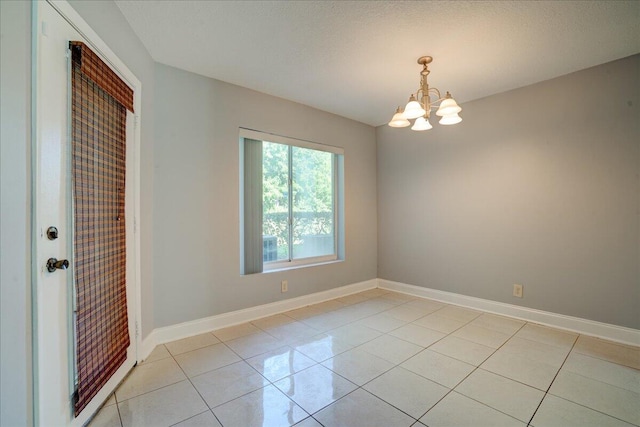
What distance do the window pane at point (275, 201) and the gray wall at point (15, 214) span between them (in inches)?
87.6

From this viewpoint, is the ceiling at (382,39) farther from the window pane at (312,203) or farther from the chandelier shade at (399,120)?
the window pane at (312,203)

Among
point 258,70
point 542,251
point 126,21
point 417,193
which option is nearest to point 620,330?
point 542,251

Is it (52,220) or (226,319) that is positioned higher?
(52,220)

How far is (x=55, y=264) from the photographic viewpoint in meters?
1.28

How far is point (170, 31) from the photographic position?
2129 mm

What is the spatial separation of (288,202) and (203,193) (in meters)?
1.09

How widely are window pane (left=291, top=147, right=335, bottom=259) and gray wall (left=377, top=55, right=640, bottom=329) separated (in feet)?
3.74

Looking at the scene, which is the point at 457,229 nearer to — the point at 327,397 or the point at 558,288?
the point at 558,288

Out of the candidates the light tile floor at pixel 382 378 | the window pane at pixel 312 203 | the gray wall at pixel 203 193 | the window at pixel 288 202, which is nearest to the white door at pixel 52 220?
the light tile floor at pixel 382 378

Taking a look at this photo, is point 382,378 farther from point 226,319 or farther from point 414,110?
point 414,110

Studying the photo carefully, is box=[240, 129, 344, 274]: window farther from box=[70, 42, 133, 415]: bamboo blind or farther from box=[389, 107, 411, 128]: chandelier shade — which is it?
box=[389, 107, 411, 128]: chandelier shade

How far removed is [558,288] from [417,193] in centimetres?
186

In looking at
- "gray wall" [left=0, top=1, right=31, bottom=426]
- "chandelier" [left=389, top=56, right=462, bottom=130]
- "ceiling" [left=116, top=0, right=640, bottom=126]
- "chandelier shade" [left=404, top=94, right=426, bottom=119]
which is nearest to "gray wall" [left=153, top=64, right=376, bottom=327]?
"ceiling" [left=116, top=0, right=640, bottom=126]

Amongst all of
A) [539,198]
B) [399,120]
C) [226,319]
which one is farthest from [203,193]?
[539,198]
